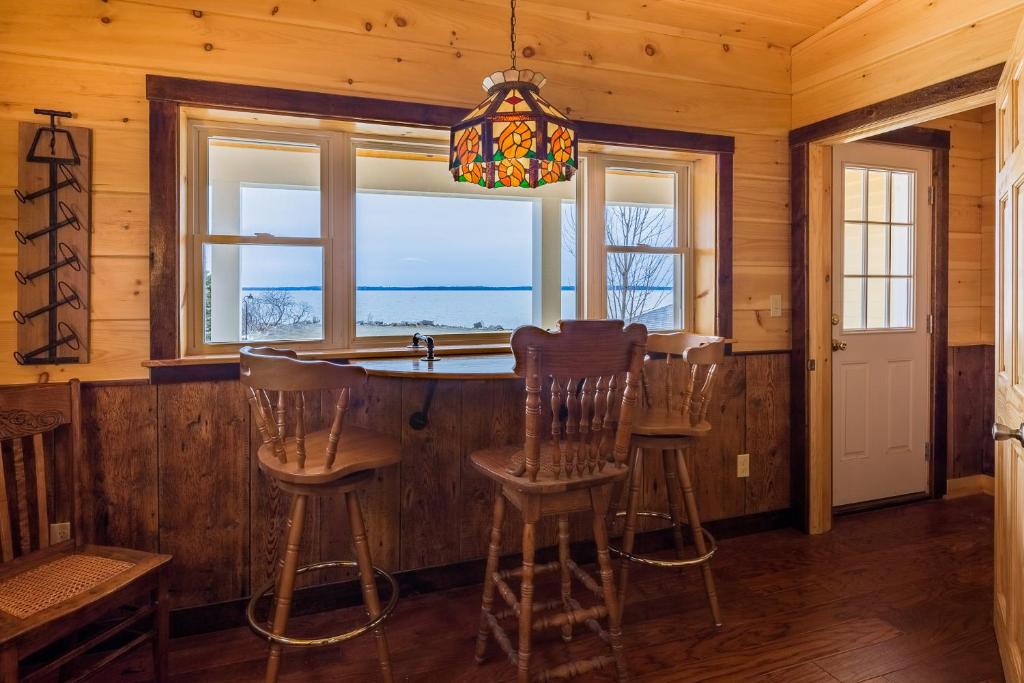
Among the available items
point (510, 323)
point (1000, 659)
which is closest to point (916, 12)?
point (510, 323)

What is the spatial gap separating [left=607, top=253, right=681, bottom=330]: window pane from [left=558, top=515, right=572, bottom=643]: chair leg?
4.18 ft

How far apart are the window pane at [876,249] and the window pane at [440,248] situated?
1.80m

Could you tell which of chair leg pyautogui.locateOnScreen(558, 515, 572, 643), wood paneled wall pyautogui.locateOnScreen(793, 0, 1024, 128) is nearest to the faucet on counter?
chair leg pyautogui.locateOnScreen(558, 515, 572, 643)

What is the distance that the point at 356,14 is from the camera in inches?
96.2

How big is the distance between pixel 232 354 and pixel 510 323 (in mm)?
1217

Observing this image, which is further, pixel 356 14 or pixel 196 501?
pixel 356 14

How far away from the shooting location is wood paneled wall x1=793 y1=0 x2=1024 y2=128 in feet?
7.45

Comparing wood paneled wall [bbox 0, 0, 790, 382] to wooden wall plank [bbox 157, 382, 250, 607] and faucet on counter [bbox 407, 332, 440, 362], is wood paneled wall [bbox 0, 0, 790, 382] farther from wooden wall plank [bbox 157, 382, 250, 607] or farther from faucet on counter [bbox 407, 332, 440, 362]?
faucet on counter [bbox 407, 332, 440, 362]

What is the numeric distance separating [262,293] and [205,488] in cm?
79

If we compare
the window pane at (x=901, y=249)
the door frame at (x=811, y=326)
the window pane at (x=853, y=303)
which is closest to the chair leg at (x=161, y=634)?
the door frame at (x=811, y=326)

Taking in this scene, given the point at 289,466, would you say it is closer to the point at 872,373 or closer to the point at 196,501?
the point at 196,501

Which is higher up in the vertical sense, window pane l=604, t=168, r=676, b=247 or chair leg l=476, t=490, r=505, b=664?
window pane l=604, t=168, r=676, b=247

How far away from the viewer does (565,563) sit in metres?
2.10

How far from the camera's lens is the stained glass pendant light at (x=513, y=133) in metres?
1.79
